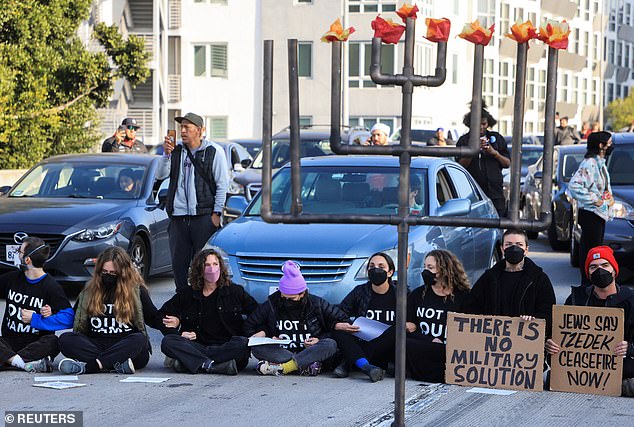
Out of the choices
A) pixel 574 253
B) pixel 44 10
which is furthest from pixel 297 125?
pixel 44 10

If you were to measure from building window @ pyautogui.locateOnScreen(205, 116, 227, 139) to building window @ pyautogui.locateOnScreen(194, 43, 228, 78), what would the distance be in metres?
1.87

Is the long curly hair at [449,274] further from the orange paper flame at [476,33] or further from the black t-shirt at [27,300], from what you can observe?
the orange paper flame at [476,33]

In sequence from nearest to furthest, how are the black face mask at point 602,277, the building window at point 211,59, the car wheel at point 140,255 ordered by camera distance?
the black face mask at point 602,277
the car wheel at point 140,255
the building window at point 211,59

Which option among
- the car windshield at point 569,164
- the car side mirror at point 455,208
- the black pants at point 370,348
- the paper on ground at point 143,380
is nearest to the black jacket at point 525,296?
the black pants at point 370,348

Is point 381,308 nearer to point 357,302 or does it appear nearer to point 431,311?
point 357,302

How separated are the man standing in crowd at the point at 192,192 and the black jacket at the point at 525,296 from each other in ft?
10.7

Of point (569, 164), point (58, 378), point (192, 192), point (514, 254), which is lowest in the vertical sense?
point (58, 378)

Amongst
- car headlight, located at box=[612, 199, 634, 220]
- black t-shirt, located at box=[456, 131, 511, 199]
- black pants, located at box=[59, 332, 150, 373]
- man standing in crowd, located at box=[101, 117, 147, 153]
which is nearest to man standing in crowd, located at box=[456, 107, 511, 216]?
black t-shirt, located at box=[456, 131, 511, 199]

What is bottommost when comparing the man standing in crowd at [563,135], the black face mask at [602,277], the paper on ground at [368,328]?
the paper on ground at [368,328]

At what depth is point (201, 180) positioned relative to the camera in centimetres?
1181

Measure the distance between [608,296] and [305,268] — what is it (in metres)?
2.47

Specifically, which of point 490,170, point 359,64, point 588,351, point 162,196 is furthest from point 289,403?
point 359,64

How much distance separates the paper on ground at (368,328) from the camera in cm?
948

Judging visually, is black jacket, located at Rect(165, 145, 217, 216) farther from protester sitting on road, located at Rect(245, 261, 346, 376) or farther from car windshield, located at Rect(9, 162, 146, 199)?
car windshield, located at Rect(9, 162, 146, 199)
